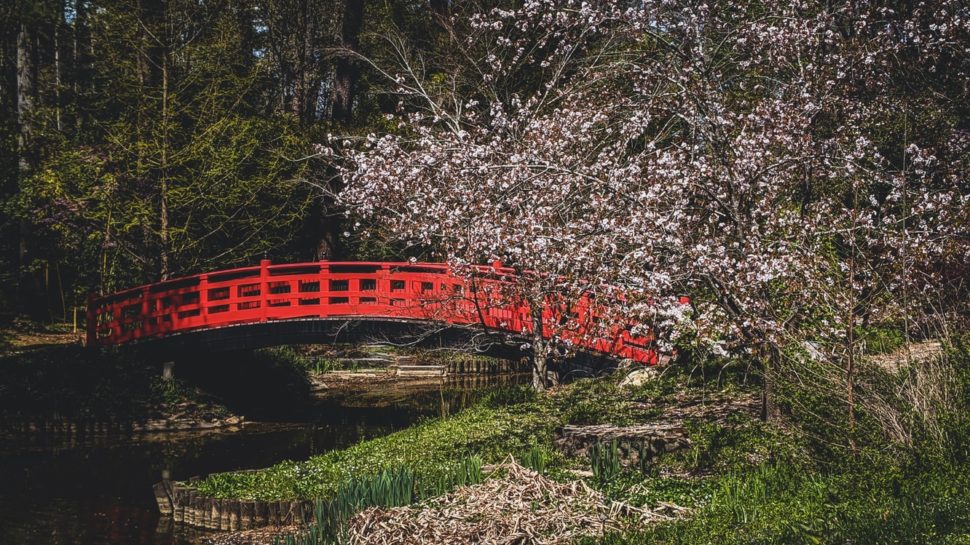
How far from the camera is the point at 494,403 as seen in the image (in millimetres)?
16672

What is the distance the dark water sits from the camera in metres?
12.0

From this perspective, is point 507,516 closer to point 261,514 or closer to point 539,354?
point 261,514

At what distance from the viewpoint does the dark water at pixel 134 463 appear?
39.3 ft

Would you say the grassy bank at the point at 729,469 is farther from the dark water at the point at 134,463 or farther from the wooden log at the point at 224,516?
the dark water at the point at 134,463

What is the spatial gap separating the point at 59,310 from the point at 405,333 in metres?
16.7

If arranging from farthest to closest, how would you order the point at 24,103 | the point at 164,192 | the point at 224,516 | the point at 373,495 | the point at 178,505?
1. the point at 24,103
2. the point at 164,192
3. the point at 178,505
4. the point at 224,516
5. the point at 373,495

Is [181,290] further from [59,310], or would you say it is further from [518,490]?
[518,490]

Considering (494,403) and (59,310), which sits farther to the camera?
(59,310)

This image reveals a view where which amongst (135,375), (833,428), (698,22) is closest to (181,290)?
(135,375)

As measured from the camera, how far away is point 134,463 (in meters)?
16.6

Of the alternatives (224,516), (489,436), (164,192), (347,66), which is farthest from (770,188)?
(347,66)

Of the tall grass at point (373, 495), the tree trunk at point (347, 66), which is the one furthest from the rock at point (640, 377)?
the tree trunk at point (347, 66)

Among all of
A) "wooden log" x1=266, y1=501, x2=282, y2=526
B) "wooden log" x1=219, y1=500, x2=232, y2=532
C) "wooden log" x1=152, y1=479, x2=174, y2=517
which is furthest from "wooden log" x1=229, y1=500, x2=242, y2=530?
"wooden log" x1=152, y1=479, x2=174, y2=517

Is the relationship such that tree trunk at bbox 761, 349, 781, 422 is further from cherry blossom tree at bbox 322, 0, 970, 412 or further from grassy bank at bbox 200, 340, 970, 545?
grassy bank at bbox 200, 340, 970, 545
